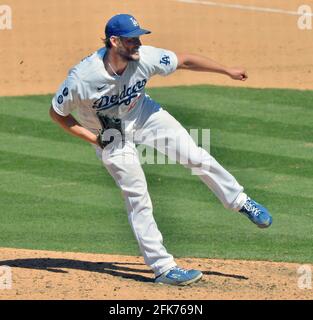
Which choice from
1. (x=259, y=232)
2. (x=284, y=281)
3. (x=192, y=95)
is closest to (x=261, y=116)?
(x=192, y=95)

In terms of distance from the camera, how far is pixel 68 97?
787cm

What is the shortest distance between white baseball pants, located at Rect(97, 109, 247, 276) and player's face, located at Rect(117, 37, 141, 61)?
592 millimetres

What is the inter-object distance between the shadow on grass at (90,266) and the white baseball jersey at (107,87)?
120cm

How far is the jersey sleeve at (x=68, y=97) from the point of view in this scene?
25.8ft

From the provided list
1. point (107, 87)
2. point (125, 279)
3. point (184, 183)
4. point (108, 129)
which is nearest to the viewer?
point (107, 87)

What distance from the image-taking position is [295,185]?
453 inches

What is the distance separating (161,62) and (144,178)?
879 mm

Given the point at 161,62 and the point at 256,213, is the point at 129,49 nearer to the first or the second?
the point at 161,62

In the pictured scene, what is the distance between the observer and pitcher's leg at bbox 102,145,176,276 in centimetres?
801

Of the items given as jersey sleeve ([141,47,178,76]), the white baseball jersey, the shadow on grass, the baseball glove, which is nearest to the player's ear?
the white baseball jersey

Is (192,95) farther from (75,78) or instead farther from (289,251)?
(75,78)

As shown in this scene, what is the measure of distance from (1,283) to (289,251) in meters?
2.62

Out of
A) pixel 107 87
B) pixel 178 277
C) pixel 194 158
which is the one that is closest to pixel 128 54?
pixel 107 87

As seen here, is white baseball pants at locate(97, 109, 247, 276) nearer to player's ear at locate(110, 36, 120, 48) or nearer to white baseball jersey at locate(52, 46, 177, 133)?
white baseball jersey at locate(52, 46, 177, 133)
